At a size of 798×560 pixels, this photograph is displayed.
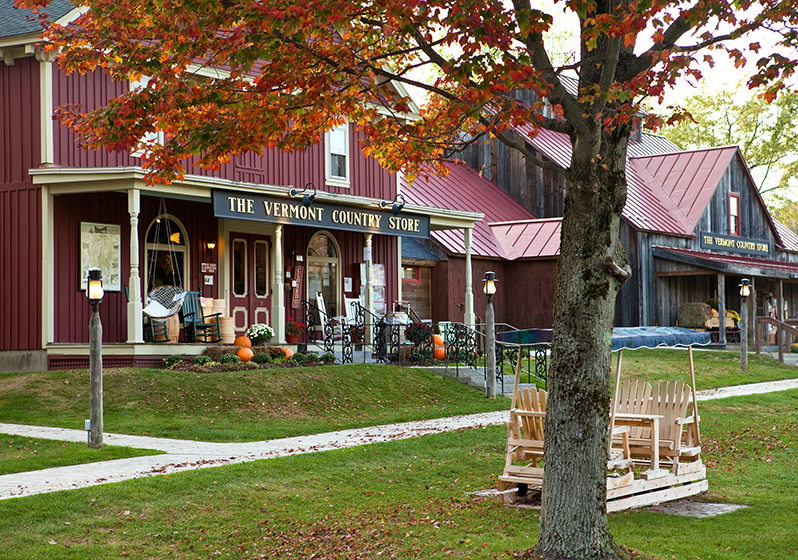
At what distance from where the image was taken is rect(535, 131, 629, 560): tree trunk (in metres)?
6.74

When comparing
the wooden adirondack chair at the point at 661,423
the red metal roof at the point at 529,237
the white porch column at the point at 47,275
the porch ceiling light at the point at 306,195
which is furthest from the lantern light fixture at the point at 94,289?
the red metal roof at the point at 529,237

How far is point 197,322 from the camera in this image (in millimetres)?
18453

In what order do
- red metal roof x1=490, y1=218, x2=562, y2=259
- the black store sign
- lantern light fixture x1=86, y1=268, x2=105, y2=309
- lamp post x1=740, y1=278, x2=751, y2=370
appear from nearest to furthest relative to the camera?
lantern light fixture x1=86, y1=268, x2=105, y2=309 → the black store sign → lamp post x1=740, y1=278, x2=751, y2=370 → red metal roof x1=490, y1=218, x2=562, y2=259

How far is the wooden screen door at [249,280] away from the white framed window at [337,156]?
2.25m

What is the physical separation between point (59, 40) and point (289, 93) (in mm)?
2355

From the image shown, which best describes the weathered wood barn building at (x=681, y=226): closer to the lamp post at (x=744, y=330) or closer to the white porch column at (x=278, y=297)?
the lamp post at (x=744, y=330)

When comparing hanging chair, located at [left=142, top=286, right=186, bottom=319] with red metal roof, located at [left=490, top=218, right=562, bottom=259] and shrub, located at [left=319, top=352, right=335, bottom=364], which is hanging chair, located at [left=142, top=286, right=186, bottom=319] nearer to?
shrub, located at [left=319, top=352, right=335, bottom=364]

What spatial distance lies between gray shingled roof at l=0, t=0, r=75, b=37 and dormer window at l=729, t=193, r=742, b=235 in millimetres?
24617

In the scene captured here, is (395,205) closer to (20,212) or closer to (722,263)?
(20,212)

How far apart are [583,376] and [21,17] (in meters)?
15.8

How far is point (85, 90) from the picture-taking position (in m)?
17.9

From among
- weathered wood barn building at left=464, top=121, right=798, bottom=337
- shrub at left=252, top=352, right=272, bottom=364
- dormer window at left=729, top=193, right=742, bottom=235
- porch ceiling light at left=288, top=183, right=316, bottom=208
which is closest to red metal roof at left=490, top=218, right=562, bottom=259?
weathered wood barn building at left=464, top=121, right=798, bottom=337

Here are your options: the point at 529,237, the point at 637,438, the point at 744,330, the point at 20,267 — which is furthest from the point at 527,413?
the point at 529,237

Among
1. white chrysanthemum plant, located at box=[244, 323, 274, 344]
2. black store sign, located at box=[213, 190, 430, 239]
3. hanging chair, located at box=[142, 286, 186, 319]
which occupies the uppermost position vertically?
black store sign, located at box=[213, 190, 430, 239]
